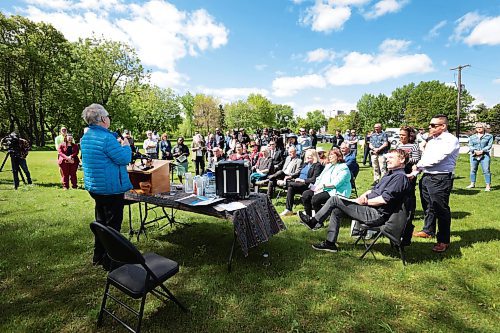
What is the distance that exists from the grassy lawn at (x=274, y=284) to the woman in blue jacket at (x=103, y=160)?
104 cm

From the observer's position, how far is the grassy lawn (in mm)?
2596

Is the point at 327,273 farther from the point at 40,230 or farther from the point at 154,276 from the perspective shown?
the point at 40,230


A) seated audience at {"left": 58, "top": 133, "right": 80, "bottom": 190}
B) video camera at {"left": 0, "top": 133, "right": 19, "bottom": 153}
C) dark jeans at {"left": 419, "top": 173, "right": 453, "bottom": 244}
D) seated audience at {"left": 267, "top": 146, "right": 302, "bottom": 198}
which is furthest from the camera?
seated audience at {"left": 58, "top": 133, "right": 80, "bottom": 190}

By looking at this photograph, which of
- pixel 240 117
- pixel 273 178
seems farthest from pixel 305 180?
pixel 240 117

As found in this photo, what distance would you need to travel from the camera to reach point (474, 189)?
7.91m

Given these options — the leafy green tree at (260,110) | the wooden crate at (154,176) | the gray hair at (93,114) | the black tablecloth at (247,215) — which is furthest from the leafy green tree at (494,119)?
the gray hair at (93,114)

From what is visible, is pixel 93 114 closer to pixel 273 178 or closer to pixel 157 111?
pixel 273 178

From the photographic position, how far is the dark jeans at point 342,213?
379 centimetres

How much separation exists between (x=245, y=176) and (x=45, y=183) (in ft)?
30.2

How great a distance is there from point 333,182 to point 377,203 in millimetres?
1309

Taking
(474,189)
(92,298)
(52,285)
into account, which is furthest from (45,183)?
(474,189)

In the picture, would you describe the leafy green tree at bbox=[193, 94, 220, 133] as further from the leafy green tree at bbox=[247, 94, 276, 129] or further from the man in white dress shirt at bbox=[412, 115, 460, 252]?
the man in white dress shirt at bbox=[412, 115, 460, 252]

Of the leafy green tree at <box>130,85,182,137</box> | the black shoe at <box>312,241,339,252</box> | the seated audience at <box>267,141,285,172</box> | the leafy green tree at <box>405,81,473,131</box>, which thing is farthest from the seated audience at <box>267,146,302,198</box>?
the leafy green tree at <box>405,81,473,131</box>

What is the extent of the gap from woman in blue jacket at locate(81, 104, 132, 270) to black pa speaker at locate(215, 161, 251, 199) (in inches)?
44.5
